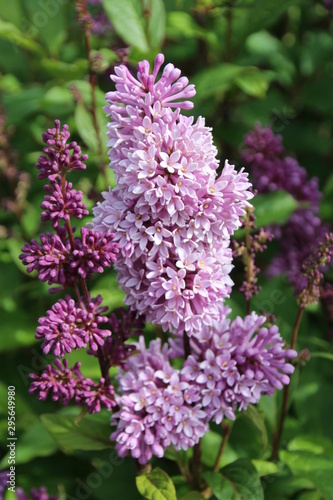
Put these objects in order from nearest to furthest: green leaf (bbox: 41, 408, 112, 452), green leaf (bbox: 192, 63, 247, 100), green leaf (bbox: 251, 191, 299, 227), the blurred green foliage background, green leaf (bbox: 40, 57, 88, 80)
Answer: green leaf (bbox: 41, 408, 112, 452) → the blurred green foliage background → green leaf (bbox: 251, 191, 299, 227) → green leaf (bbox: 192, 63, 247, 100) → green leaf (bbox: 40, 57, 88, 80)

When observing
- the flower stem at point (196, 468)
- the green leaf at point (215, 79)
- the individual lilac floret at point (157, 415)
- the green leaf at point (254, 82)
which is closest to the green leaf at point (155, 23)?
the green leaf at point (215, 79)

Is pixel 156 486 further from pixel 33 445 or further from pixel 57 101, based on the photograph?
pixel 57 101

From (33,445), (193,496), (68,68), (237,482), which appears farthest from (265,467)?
(68,68)

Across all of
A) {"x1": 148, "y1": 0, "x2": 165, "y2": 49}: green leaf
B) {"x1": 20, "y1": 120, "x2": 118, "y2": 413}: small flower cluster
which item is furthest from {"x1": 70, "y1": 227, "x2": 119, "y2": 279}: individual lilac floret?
{"x1": 148, "y1": 0, "x2": 165, "y2": 49}: green leaf

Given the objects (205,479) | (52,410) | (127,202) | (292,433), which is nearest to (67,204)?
(127,202)

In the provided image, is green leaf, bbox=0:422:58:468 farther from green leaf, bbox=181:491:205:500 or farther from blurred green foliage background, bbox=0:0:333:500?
green leaf, bbox=181:491:205:500

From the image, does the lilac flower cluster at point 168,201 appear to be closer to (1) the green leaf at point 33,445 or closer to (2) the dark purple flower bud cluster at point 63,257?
(2) the dark purple flower bud cluster at point 63,257
